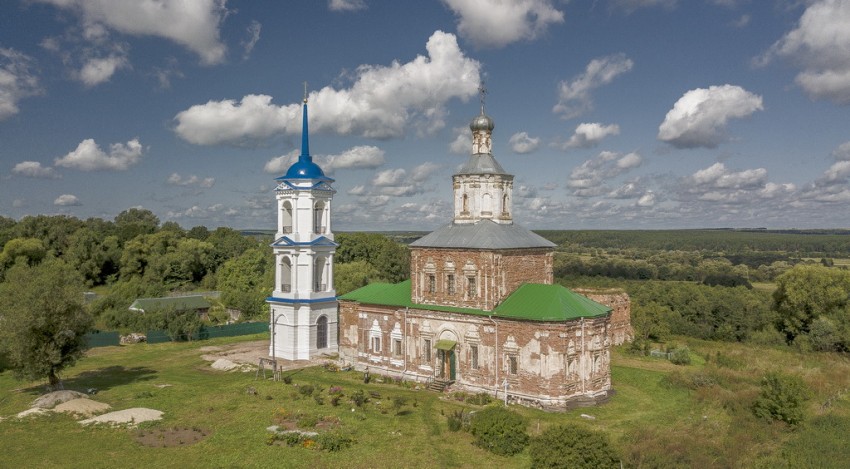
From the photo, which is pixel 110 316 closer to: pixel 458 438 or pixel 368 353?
pixel 368 353

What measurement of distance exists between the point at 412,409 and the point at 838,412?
647 inches

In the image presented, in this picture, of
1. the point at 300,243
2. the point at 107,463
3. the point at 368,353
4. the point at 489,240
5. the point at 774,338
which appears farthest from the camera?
the point at 774,338

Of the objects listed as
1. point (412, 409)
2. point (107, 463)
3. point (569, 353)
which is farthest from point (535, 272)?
point (107, 463)

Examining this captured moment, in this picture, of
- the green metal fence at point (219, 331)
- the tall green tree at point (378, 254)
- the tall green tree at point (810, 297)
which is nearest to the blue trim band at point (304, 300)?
the green metal fence at point (219, 331)

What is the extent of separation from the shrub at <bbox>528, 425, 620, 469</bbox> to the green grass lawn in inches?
43.3

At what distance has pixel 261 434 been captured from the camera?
19.7 m

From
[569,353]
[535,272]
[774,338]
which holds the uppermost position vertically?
[535,272]

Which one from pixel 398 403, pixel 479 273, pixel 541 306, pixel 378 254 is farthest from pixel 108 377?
pixel 378 254

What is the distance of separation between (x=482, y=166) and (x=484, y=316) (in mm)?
8000

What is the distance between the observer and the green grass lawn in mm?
17484

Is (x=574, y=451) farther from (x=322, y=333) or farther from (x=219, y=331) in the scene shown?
(x=219, y=331)

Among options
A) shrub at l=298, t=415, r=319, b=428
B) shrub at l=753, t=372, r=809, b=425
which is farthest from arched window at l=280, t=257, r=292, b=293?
shrub at l=753, t=372, r=809, b=425

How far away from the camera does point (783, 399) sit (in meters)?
20.9

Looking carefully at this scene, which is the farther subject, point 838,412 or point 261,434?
point 838,412
